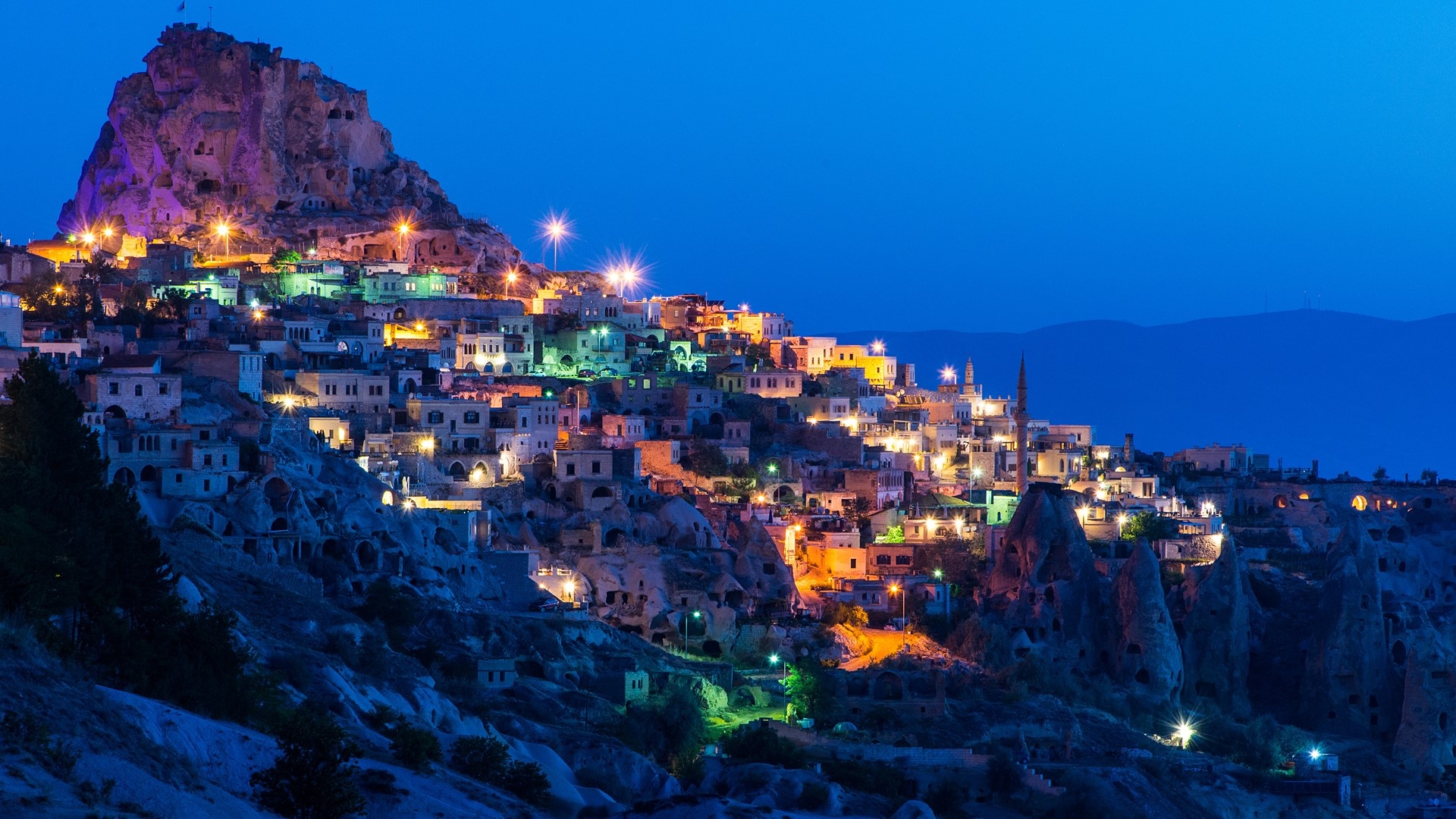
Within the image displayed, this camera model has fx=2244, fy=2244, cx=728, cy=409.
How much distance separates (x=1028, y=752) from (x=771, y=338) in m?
48.5

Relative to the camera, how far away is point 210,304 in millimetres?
81250

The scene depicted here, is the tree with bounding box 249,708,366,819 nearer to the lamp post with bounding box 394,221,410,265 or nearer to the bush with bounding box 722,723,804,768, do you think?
the bush with bounding box 722,723,804,768

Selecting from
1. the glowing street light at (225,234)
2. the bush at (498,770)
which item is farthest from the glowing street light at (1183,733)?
the glowing street light at (225,234)

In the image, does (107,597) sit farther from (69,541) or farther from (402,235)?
(402,235)

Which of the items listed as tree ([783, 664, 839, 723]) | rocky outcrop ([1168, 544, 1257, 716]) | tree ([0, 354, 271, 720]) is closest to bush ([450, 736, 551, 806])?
tree ([0, 354, 271, 720])

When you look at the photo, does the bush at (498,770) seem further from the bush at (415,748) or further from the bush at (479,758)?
the bush at (415,748)

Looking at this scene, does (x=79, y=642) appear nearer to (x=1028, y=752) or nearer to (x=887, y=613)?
(x=1028, y=752)

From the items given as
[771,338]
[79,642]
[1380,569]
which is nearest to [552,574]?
[79,642]

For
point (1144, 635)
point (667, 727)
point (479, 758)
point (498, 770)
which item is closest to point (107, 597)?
point (479, 758)

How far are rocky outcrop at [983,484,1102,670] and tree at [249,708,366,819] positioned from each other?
123 ft

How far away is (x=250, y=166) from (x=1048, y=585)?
157 feet

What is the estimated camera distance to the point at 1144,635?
7212 centimetres

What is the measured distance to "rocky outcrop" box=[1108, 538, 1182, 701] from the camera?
71.6m

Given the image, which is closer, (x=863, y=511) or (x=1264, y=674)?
(x=1264, y=674)
